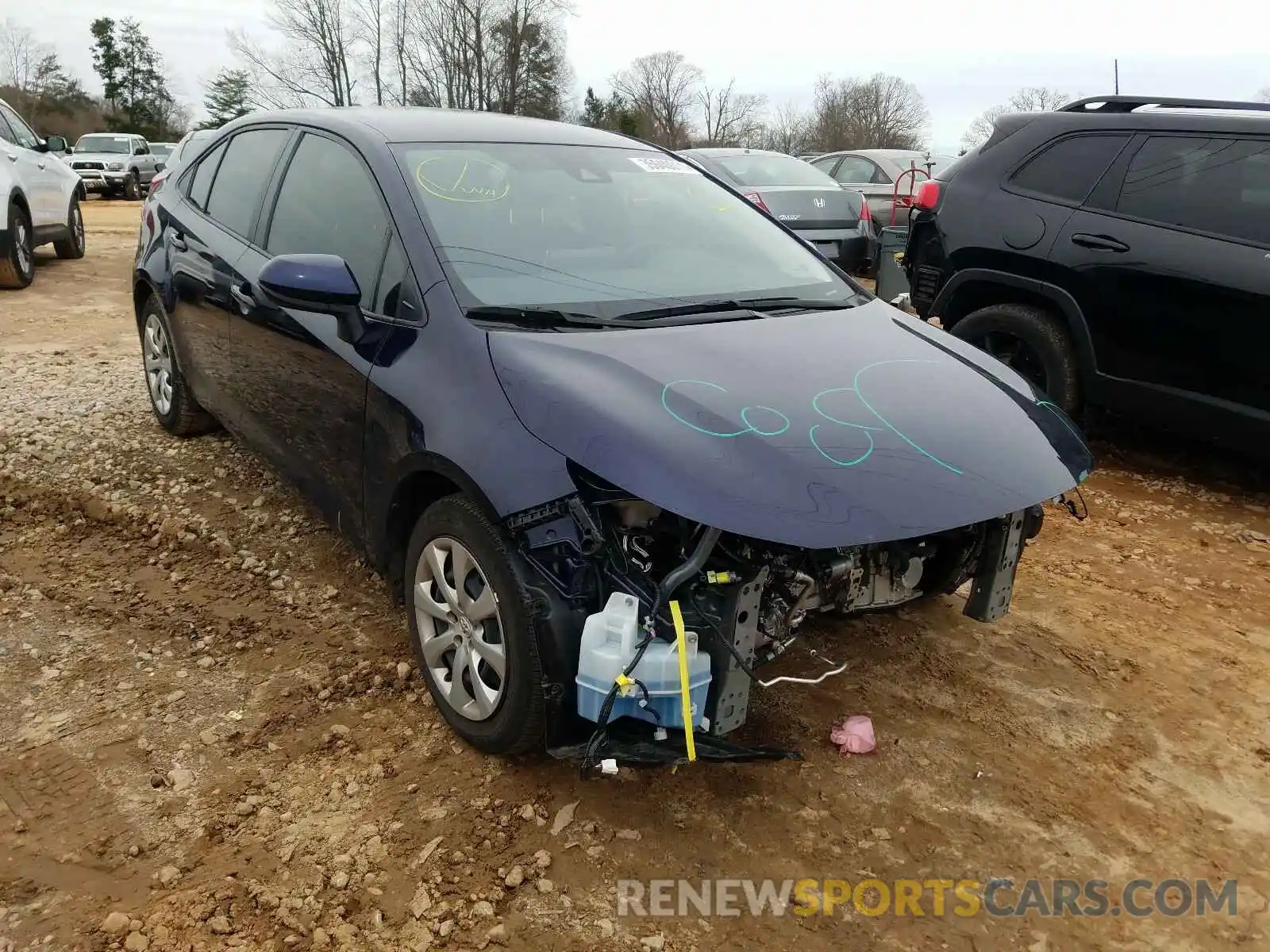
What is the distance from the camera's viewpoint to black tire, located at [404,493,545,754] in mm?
2318

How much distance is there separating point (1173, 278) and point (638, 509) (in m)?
3.54

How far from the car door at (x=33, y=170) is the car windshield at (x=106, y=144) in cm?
1775

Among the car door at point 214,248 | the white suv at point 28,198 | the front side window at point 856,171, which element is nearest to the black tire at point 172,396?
the car door at point 214,248

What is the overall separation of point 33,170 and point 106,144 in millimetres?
19224

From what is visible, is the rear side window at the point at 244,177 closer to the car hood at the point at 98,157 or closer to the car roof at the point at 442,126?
the car roof at the point at 442,126

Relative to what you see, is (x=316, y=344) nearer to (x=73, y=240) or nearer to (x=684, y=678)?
(x=684, y=678)

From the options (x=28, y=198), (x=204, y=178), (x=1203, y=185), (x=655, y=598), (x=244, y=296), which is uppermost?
(x=28, y=198)

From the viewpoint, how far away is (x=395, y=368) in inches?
108

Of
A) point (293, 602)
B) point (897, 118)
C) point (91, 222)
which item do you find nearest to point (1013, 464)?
point (293, 602)

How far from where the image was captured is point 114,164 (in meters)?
24.4

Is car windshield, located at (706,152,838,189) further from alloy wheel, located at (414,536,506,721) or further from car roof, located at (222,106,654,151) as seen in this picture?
alloy wheel, located at (414,536,506,721)

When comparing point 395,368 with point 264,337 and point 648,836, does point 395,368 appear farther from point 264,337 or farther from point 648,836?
point 648,836

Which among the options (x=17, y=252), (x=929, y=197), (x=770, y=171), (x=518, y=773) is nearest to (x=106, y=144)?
(x=17, y=252)

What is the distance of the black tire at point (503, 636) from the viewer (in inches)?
91.3
